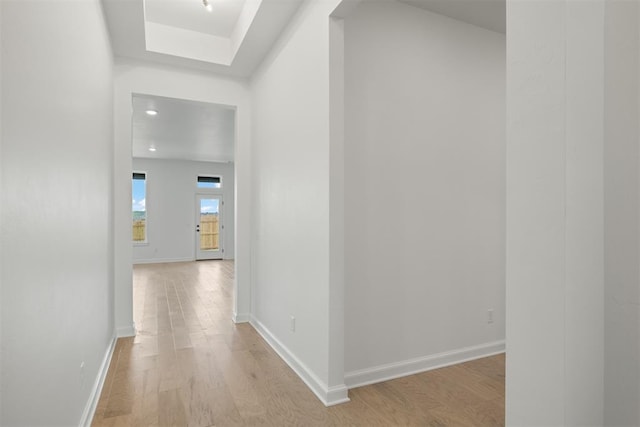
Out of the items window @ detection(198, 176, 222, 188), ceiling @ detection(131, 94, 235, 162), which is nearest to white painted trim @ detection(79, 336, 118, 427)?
ceiling @ detection(131, 94, 235, 162)

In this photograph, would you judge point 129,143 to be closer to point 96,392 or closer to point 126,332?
point 126,332

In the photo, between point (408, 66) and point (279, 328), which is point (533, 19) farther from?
point (279, 328)

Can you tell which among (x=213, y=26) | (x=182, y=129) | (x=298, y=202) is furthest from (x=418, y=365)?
(x=182, y=129)

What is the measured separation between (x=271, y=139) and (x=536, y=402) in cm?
295

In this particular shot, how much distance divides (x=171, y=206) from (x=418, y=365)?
366 inches

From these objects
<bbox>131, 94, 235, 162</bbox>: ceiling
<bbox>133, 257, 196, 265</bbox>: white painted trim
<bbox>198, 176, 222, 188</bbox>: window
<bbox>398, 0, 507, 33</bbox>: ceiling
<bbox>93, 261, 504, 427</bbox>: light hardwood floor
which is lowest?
<bbox>133, 257, 196, 265</bbox>: white painted trim

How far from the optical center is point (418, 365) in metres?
2.74

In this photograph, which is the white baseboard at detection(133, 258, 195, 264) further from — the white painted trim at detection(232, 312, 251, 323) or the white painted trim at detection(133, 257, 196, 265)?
the white painted trim at detection(232, 312, 251, 323)

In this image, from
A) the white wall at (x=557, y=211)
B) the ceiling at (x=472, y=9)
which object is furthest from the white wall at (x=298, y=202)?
the white wall at (x=557, y=211)

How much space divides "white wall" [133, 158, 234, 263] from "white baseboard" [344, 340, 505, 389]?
29.9 ft

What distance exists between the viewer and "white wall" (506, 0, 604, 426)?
0.92m

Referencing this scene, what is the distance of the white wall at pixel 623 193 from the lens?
878 mm

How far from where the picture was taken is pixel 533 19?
1012mm

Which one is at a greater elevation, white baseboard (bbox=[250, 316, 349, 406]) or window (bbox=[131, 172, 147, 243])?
window (bbox=[131, 172, 147, 243])
